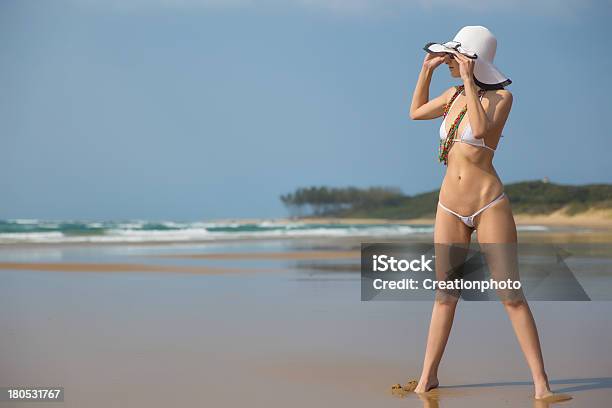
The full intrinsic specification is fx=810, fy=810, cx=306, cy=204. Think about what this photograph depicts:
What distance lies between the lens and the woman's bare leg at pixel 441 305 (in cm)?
434

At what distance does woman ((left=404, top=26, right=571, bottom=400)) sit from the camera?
4.23m

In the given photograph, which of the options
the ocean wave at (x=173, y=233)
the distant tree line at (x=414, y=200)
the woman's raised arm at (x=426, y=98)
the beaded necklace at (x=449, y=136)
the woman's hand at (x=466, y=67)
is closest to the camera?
the woman's hand at (x=466, y=67)

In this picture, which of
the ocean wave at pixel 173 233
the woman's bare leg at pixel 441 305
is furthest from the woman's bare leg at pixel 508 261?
the ocean wave at pixel 173 233

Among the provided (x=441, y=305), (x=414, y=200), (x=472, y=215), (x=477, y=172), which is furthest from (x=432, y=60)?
(x=414, y=200)

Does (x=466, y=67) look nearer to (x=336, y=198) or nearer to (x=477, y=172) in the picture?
(x=477, y=172)

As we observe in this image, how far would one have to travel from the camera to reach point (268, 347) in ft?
18.9

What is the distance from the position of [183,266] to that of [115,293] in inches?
171

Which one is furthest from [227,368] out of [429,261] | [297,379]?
[429,261]

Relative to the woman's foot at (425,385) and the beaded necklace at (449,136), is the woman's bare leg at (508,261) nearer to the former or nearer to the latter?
the beaded necklace at (449,136)

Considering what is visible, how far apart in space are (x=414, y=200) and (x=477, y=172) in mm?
89117

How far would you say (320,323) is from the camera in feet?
22.5

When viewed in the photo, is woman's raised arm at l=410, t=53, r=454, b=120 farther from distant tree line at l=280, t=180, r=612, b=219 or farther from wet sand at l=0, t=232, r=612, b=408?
distant tree line at l=280, t=180, r=612, b=219

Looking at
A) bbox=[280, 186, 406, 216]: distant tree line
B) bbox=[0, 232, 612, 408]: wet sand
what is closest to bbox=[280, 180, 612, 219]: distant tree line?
bbox=[280, 186, 406, 216]: distant tree line

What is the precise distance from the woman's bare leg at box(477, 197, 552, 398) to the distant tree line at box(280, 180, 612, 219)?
6363cm
